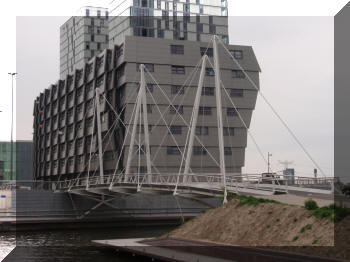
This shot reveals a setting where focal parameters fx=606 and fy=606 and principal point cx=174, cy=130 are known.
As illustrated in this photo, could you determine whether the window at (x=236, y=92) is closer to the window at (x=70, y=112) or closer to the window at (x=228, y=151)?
the window at (x=228, y=151)

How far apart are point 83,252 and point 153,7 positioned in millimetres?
72423

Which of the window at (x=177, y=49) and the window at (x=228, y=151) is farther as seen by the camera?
the window at (x=228, y=151)

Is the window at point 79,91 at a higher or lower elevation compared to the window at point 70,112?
higher

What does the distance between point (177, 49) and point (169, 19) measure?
55.0 ft

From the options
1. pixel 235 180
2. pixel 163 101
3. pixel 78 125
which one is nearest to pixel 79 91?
pixel 78 125

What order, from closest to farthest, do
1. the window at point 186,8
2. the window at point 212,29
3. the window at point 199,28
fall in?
the window at point 199,28 < the window at point 186,8 < the window at point 212,29

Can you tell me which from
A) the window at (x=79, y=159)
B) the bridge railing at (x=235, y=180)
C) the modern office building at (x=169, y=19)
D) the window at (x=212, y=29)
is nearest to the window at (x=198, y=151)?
the window at (x=79, y=159)

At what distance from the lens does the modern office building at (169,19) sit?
110 metres

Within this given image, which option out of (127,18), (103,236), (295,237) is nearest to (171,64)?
(127,18)

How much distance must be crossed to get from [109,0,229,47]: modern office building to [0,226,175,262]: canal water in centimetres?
4983

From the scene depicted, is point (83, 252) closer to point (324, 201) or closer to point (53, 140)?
point (324, 201)

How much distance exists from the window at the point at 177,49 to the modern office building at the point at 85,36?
146ft

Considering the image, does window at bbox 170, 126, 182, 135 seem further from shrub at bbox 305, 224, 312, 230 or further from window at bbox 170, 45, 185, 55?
shrub at bbox 305, 224, 312, 230

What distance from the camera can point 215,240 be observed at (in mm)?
38438
